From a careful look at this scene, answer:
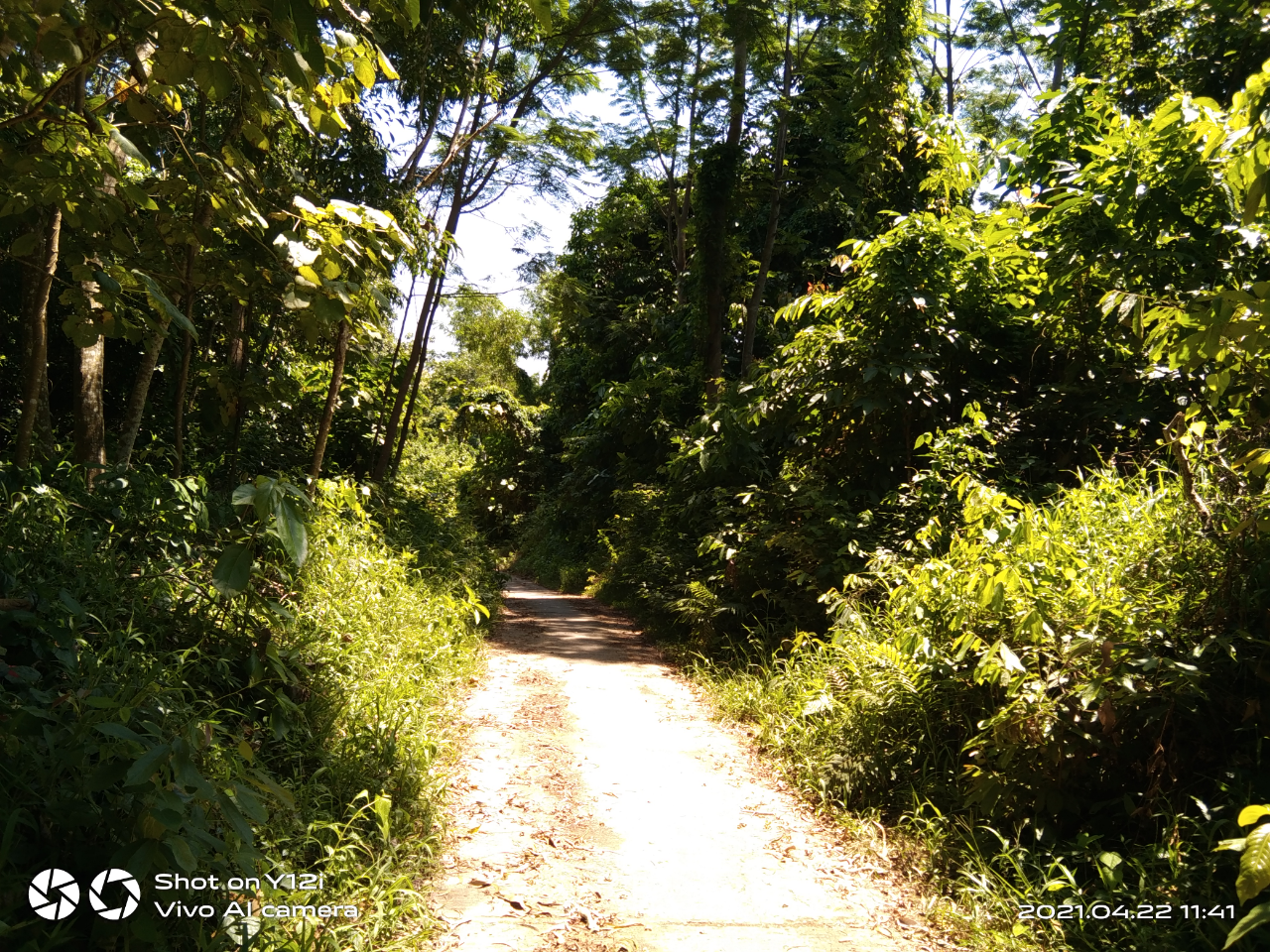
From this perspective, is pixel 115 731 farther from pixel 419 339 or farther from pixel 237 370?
pixel 419 339

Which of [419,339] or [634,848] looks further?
[419,339]

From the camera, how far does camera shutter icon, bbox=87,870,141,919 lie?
2.22 meters

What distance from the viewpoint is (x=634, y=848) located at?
12.8 feet

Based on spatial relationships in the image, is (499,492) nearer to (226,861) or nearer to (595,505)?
(595,505)

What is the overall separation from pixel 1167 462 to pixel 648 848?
3958mm

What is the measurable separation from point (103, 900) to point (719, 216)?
11382mm

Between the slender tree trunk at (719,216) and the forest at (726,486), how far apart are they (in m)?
0.85

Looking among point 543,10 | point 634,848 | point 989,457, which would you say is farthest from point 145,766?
point 989,457

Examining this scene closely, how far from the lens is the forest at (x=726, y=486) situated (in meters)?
A: 2.74

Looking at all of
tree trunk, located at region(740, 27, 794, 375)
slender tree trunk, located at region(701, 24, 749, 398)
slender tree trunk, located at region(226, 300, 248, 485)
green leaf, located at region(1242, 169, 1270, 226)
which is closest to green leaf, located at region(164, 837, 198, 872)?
green leaf, located at region(1242, 169, 1270, 226)

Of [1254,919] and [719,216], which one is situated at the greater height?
[719,216]

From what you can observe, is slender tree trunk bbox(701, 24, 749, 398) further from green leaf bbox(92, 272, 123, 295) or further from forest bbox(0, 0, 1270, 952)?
green leaf bbox(92, 272, 123, 295)

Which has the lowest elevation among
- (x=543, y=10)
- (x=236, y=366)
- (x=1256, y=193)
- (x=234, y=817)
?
(x=234, y=817)

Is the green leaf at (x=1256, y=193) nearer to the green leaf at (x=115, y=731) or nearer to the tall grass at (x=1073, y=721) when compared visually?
the tall grass at (x=1073, y=721)
